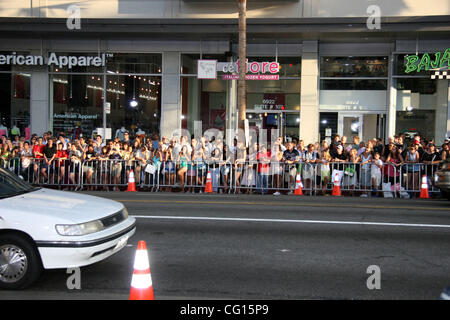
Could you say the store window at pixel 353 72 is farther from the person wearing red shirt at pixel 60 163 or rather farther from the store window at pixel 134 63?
the person wearing red shirt at pixel 60 163

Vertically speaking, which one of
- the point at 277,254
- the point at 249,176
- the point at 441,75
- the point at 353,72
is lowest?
the point at 277,254

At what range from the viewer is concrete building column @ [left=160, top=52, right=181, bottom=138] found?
70.4ft

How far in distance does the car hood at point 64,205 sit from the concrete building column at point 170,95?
14.8 metres

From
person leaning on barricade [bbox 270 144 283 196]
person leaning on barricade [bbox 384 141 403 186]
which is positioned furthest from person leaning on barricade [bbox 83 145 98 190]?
person leaning on barricade [bbox 384 141 403 186]

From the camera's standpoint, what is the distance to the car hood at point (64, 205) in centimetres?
568

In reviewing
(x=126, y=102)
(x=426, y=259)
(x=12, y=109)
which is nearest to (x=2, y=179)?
(x=426, y=259)

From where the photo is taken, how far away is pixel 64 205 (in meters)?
6.04

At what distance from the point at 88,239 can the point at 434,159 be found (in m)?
12.8

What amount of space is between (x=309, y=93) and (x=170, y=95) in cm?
619

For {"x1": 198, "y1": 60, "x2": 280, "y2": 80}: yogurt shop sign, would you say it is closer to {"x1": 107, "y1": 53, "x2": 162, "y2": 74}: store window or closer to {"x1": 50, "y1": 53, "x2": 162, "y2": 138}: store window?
{"x1": 107, "y1": 53, "x2": 162, "y2": 74}: store window

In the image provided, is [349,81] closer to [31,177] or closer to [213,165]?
[213,165]

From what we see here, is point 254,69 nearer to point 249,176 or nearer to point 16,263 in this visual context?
point 249,176

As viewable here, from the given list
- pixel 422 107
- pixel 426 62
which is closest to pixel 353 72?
pixel 426 62

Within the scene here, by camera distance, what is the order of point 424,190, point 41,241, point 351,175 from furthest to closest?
point 351,175 → point 424,190 → point 41,241
